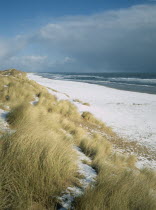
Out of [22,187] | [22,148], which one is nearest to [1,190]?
[22,187]

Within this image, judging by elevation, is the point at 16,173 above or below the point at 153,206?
above

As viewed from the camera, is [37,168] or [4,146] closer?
[37,168]

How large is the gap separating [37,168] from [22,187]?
1.07ft

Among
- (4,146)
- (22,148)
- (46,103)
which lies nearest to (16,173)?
(22,148)

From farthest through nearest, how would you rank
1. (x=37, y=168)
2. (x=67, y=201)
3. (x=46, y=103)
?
(x=46, y=103) → (x=37, y=168) → (x=67, y=201)

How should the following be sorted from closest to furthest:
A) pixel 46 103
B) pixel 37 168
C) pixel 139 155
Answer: pixel 37 168 → pixel 139 155 → pixel 46 103

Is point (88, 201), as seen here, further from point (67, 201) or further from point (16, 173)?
point (16, 173)

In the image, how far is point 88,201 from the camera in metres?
1.73

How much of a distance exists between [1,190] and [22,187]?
0.22 metres

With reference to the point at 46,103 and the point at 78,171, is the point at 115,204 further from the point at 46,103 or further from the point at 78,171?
the point at 46,103

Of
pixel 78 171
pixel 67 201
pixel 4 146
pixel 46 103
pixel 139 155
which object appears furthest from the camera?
pixel 46 103

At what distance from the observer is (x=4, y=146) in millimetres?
2508

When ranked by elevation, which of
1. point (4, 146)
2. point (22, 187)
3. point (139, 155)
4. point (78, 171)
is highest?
point (4, 146)

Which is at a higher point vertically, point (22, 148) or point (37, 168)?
point (22, 148)
